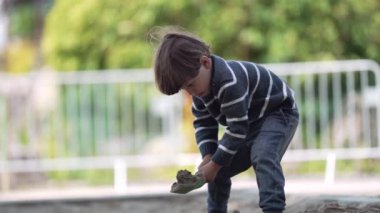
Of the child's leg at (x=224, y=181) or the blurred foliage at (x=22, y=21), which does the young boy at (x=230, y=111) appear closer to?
the child's leg at (x=224, y=181)

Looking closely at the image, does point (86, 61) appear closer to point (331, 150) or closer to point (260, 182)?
point (331, 150)

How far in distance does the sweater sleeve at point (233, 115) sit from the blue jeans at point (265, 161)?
4.7 inches

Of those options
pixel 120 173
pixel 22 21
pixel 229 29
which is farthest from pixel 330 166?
pixel 22 21

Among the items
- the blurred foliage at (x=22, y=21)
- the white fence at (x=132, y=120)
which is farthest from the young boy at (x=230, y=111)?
the blurred foliage at (x=22, y=21)

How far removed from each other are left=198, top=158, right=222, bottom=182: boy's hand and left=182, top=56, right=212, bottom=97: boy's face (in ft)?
1.09

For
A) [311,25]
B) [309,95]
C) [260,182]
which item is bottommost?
[260,182]

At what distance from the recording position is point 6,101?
10148mm

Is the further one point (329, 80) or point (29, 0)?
point (29, 0)

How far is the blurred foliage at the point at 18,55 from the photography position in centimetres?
1689

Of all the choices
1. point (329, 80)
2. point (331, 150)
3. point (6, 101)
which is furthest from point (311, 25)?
point (6, 101)

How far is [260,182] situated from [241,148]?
256 mm

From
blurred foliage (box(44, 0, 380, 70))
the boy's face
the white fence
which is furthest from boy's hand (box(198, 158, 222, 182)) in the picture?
blurred foliage (box(44, 0, 380, 70))

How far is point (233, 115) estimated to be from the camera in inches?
147

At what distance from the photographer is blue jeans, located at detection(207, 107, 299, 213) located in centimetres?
378
